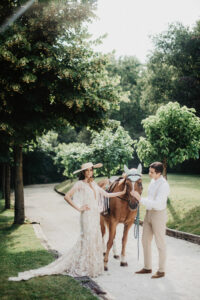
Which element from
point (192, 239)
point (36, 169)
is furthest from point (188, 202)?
point (36, 169)

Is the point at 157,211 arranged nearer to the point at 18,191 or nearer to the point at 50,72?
the point at 50,72

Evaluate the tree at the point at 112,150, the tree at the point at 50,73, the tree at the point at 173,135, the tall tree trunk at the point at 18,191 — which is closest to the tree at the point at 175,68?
the tree at the point at 112,150

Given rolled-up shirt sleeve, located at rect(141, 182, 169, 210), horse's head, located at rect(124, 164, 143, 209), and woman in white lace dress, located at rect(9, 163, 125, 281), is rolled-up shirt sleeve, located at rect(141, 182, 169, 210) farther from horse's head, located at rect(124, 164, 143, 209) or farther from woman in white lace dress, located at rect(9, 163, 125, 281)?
woman in white lace dress, located at rect(9, 163, 125, 281)

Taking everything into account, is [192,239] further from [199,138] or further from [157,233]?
[199,138]

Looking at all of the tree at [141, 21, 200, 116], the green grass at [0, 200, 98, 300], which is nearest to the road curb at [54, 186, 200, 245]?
the green grass at [0, 200, 98, 300]

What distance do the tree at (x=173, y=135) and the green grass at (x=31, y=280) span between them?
806 cm

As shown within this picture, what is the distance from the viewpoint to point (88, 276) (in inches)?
243

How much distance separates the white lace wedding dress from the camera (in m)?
6.26

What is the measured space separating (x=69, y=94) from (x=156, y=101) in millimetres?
25438

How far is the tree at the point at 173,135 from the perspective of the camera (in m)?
15.6

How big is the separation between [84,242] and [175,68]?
2979 cm

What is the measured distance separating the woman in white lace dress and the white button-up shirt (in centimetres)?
115

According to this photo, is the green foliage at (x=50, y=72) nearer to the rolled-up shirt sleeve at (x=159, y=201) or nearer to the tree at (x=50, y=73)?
the tree at (x=50, y=73)

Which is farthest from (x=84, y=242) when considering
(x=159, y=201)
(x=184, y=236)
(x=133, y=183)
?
(x=184, y=236)
